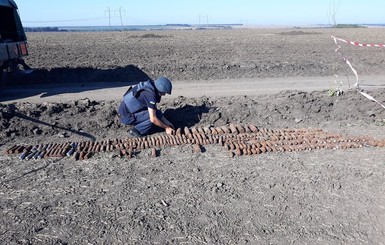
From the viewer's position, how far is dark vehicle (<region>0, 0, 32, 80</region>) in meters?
10.5

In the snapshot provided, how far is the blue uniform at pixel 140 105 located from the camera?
21.0 ft

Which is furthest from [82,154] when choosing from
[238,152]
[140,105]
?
[238,152]

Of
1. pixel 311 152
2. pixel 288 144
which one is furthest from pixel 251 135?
pixel 311 152

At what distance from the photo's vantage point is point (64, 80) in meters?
12.4

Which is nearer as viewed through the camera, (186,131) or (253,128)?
(186,131)

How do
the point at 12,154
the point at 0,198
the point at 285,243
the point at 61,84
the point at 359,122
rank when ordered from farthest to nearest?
1. the point at 61,84
2. the point at 359,122
3. the point at 12,154
4. the point at 0,198
5. the point at 285,243

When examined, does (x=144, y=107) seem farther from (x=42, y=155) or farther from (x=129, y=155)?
(x=42, y=155)

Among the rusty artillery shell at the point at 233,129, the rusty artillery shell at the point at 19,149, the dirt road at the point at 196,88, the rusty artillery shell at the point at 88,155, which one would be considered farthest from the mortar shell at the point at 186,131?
the dirt road at the point at 196,88

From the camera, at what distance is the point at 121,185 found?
501 centimetres

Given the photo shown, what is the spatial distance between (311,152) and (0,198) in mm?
4499

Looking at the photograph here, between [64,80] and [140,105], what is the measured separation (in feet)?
21.9

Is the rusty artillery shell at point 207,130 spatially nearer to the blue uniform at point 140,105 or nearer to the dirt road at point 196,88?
the blue uniform at point 140,105

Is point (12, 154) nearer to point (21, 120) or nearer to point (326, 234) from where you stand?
point (21, 120)

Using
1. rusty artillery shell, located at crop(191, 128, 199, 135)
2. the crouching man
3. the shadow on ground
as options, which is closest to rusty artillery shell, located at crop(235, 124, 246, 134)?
rusty artillery shell, located at crop(191, 128, 199, 135)
